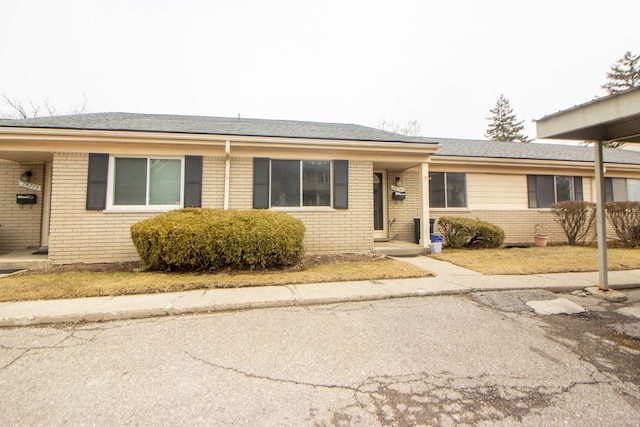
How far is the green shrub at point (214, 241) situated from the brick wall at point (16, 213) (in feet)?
14.0

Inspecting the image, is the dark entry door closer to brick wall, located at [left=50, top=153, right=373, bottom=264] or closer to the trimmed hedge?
brick wall, located at [left=50, top=153, right=373, bottom=264]

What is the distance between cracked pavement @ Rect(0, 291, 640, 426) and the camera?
1.80 meters

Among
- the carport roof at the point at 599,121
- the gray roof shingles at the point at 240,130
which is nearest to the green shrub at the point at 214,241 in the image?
the gray roof shingles at the point at 240,130

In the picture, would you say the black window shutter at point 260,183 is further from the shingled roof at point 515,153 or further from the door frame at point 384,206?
the shingled roof at point 515,153

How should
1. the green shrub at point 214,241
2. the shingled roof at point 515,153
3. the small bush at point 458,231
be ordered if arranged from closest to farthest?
the green shrub at point 214,241, the small bush at point 458,231, the shingled roof at point 515,153

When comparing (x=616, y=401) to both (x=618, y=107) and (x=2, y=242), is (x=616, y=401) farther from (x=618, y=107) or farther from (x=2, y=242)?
(x=2, y=242)

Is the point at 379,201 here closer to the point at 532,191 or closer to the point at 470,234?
the point at 470,234

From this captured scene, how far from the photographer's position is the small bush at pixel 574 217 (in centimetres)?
959

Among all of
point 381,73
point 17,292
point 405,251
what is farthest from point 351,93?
point 17,292

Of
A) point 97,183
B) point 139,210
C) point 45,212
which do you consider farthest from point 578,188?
point 45,212

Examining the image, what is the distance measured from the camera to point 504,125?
1485 inches

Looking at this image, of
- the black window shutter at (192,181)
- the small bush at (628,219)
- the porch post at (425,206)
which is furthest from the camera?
the small bush at (628,219)

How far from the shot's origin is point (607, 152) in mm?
13477

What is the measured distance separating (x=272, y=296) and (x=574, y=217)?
36.4ft
